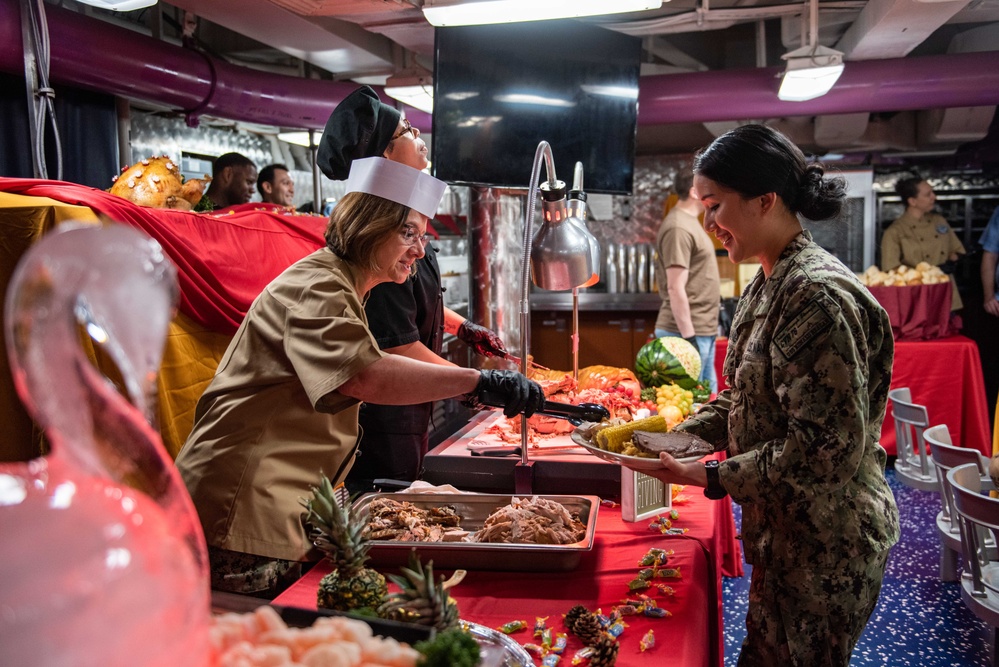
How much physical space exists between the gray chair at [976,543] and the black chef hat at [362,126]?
7.03ft

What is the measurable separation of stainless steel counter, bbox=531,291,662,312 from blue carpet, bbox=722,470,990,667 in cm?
452

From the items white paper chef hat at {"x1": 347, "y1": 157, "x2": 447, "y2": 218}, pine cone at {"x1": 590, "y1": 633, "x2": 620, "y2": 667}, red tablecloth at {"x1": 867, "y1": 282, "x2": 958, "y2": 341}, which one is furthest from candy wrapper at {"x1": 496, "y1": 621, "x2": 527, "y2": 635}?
red tablecloth at {"x1": 867, "y1": 282, "x2": 958, "y2": 341}

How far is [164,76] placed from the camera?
15.7 ft

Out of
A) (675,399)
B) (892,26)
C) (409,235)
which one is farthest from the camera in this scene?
(892,26)

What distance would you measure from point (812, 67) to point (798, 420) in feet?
14.5

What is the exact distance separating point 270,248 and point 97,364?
1409mm

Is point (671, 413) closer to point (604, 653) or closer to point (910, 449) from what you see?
point (910, 449)

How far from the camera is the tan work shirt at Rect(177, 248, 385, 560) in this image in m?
1.71

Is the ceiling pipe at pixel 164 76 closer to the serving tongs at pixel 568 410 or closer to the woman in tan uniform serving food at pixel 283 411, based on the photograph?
the woman in tan uniform serving food at pixel 283 411

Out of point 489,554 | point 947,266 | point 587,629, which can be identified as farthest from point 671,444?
point 947,266

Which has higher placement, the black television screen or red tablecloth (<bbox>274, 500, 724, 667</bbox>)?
the black television screen

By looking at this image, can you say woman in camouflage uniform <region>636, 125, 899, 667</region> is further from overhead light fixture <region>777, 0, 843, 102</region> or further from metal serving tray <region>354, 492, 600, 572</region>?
overhead light fixture <region>777, 0, 843, 102</region>

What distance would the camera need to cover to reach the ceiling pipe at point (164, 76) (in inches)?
160

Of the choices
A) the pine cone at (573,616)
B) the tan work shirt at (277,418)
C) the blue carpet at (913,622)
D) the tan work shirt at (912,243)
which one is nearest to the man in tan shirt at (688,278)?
the blue carpet at (913,622)
